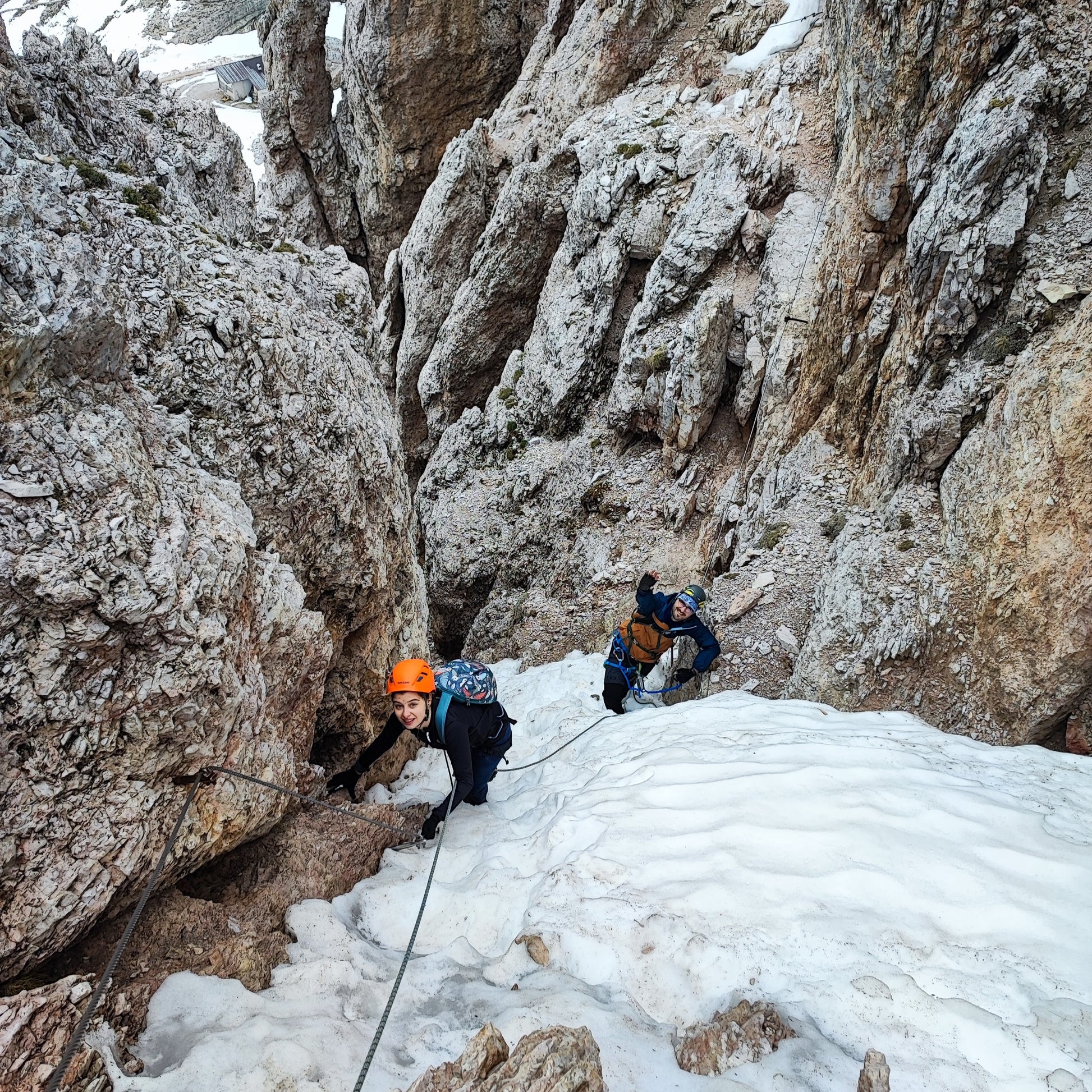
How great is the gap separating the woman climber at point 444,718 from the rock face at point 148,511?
81cm

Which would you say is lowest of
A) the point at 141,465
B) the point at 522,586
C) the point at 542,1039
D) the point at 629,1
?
the point at 522,586

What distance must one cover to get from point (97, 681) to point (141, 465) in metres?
→ 1.59

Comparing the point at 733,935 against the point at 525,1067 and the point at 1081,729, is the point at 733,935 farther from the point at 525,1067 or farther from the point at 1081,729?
the point at 1081,729

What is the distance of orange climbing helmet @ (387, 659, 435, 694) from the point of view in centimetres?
566

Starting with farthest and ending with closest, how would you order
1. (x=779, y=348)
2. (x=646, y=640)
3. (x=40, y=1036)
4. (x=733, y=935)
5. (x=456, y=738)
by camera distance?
(x=779, y=348), (x=646, y=640), (x=456, y=738), (x=733, y=935), (x=40, y=1036)

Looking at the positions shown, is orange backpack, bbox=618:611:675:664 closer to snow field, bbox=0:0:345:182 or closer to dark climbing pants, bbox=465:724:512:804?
dark climbing pants, bbox=465:724:512:804

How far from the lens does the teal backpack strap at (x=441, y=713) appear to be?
19.7 ft

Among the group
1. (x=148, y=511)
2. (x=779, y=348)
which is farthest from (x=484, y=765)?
(x=779, y=348)

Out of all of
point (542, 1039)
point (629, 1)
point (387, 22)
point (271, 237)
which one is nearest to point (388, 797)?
point (542, 1039)

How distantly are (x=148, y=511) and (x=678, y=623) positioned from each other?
8.08 m

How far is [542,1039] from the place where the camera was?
3.25 metres

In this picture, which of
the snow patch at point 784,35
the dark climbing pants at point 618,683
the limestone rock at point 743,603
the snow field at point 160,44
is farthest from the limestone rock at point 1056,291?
the snow field at point 160,44

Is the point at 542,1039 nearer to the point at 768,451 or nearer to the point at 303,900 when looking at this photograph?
the point at 303,900

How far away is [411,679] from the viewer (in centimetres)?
569
